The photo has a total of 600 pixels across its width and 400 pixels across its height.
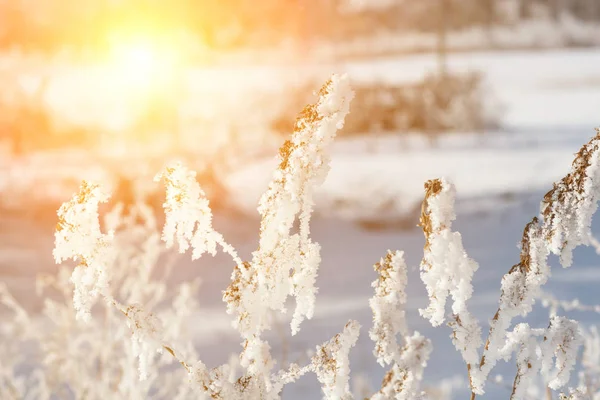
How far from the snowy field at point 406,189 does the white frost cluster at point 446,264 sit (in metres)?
1.53

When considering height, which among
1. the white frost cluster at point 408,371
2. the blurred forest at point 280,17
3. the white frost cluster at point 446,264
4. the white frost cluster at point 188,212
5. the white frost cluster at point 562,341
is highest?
the blurred forest at point 280,17

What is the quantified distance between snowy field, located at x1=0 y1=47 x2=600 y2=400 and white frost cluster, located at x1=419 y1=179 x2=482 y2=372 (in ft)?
5.03

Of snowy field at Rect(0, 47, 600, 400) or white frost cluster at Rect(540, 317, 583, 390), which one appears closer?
white frost cluster at Rect(540, 317, 583, 390)

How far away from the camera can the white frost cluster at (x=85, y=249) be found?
0.44 metres

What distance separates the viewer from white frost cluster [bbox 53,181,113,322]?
1.44 feet

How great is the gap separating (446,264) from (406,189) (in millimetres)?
1629

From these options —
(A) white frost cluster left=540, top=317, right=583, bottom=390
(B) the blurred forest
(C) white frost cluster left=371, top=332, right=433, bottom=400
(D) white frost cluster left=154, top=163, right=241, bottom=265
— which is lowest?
(C) white frost cluster left=371, top=332, right=433, bottom=400

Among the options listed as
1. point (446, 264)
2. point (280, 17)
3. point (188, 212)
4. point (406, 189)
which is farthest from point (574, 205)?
point (280, 17)

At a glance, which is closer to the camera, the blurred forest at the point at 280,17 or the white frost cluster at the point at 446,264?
the white frost cluster at the point at 446,264

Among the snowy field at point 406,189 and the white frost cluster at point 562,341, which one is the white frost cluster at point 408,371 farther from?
the snowy field at point 406,189

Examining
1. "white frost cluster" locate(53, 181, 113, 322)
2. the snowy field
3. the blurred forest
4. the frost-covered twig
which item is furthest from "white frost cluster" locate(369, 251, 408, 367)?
the blurred forest

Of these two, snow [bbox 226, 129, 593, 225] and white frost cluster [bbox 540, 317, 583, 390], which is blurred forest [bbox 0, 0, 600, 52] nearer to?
snow [bbox 226, 129, 593, 225]

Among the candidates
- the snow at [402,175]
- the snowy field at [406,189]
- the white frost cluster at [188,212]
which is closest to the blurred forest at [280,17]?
the snowy field at [406,189]

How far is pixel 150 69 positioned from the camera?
2.08 metres
